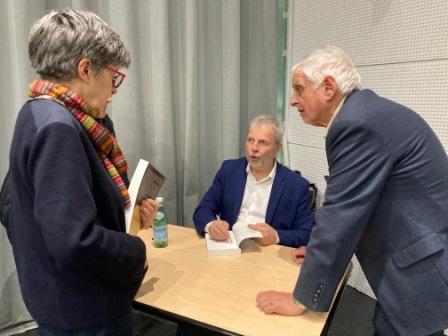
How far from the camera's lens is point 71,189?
29.1 inches

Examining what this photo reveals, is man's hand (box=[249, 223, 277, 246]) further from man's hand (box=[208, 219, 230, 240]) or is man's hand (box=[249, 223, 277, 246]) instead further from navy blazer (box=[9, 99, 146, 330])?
navy blazer (box=[9, 99, 146, 330])

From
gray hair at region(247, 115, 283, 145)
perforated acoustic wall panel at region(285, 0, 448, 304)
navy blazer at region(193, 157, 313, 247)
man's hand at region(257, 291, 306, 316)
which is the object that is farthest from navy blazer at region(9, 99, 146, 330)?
perforated acoustic wall panel at region(285, 0, 448, 304)

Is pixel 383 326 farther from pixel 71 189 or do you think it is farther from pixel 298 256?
pixel 71 189

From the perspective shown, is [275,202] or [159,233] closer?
[159,233]

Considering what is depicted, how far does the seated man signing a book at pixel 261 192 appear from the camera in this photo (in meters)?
1.88

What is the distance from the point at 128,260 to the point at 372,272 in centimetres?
78

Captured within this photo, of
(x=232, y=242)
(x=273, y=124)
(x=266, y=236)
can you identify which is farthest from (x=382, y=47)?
(x=232, y=242)

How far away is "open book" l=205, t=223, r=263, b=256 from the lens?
148cm

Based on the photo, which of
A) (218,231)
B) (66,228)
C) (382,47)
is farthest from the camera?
(382,47)

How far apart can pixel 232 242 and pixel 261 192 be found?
47 centimetres

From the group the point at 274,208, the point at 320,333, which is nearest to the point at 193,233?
the point at 274,208

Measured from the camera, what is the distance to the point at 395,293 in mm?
1043

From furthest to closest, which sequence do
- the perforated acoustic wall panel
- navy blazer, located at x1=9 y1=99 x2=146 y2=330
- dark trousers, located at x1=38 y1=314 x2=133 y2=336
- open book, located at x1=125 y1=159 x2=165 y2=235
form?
the perforated acoustic wall panel
open book, located at x1=125 y1=159 x2=165 y2=235
dark trousers, located at x1=38 y1=314 x2=133 y2=336
navy blazer, located at x1=9 y1=99 x2=146 y2=330

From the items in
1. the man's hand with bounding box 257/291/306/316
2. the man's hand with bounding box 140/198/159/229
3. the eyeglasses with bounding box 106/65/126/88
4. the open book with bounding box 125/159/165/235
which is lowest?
the man's hand with bounding box 257/291/306/316
